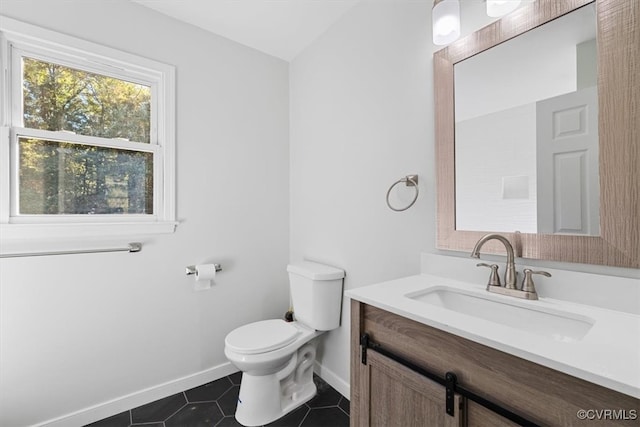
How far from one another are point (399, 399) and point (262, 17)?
2.15 metres

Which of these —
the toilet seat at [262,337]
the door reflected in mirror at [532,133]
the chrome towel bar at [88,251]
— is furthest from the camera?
the toilet seat at [262,337]

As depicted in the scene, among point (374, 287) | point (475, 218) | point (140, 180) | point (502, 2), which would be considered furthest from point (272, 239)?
point (502, 2)

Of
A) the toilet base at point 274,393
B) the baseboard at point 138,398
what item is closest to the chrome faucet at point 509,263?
the toilet base at point 274,393

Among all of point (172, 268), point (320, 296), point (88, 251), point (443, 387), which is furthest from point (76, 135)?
point (443, 387)

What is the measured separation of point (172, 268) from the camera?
6.12ft

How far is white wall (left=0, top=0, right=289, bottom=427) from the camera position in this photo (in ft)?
4.86

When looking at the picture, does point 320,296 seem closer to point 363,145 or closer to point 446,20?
point 363,145

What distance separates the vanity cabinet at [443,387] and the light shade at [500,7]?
118cm

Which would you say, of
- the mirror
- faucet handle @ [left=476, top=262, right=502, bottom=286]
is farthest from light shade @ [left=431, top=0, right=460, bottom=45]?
faucet handle @ [left=476, top=262, right=502, bottom=286]

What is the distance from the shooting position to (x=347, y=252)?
72.0 inches

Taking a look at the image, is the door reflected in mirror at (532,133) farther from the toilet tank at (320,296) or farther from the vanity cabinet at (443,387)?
the toilet tank at (320,296)

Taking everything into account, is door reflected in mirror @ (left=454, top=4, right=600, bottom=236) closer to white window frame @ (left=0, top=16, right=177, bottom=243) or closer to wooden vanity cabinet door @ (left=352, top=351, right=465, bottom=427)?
wooden vanity cabinet door @ (left=352, top=351, right=465, bottom=427)

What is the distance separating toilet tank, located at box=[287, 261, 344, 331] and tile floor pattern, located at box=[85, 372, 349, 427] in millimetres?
442

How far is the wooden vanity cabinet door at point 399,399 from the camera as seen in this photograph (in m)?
→ 0.83
